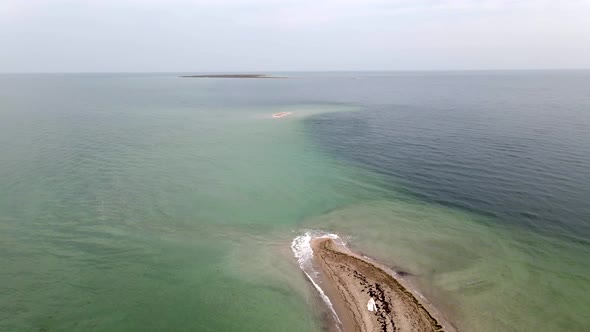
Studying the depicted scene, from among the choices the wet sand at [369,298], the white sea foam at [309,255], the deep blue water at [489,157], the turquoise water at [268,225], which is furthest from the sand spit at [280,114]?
the wet sand at [369,298]

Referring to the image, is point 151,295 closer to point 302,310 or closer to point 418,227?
point 302,310

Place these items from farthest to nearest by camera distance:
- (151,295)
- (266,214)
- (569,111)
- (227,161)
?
1. (569,111)
2. (227,161)
3. (266,214)
4. (151,295)

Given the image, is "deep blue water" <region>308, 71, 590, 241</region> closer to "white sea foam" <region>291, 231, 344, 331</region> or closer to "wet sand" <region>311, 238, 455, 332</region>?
"white sea foam" <region>291, 231, 344, 331</region>

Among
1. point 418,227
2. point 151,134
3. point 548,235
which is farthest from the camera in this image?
point 151,134

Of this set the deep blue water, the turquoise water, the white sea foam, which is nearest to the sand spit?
the deep blue water

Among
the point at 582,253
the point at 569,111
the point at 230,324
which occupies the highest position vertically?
the point at 569,111

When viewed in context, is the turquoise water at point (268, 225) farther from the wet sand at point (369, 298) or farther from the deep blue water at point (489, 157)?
the wet sand at point (369, 298)

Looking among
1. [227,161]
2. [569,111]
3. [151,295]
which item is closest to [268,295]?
[151,295]
